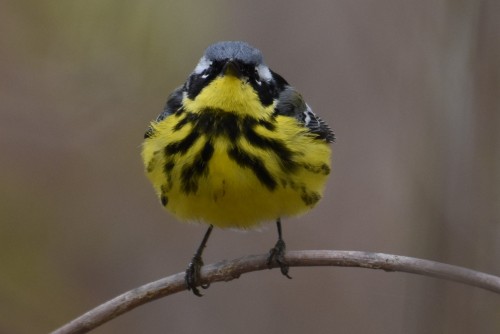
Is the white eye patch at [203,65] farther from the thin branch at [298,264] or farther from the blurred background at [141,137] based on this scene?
the thin branch at [298,264]

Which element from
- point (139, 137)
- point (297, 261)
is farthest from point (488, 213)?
point (139, 137)

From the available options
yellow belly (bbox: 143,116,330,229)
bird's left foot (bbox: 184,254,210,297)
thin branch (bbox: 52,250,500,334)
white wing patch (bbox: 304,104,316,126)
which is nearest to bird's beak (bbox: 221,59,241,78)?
yellow belly (bbox: 143,116,330,229)

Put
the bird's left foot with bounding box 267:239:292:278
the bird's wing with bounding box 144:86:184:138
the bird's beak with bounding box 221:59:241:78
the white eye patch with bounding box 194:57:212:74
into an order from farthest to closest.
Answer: the bird's wing with bounding box 144:86:184:138 → the white eye patch with bounding box 194:57:212:74 → the bird's beak with bounding box 221:59:241:78 → the bird's left foot with bounding box 267:239:292:278

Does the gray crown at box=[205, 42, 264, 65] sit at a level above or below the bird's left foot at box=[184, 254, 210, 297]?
above

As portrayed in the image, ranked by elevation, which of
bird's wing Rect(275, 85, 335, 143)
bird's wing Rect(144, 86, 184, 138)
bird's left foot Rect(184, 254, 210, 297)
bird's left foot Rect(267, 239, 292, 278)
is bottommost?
bird's left foot Rect(184, 254, 210, 297)

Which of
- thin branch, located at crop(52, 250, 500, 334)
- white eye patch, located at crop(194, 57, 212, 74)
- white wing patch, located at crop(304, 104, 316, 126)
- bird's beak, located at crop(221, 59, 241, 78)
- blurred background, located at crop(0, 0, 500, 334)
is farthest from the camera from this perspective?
blurred background, located at crop(0, 0, 500, 334)

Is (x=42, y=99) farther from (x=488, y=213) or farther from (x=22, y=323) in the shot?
(x=488, y=213)

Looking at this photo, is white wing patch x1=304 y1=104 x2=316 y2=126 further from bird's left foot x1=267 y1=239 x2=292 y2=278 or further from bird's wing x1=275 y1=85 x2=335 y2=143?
bird's left foot x1=267 y1=239 x2=292 y2=278

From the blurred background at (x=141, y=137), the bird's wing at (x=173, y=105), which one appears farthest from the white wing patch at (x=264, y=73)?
Result: the blurred background at (x=141, y=137)
